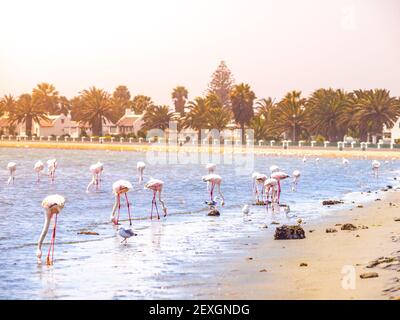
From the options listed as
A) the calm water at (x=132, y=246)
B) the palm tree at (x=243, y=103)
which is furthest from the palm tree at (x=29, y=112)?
the calm water at (x=132, y=246)

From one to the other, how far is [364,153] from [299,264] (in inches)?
3414

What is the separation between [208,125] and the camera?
5610 inches

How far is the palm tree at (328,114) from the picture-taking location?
123 m

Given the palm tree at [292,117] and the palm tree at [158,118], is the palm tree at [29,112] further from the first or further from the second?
the palm tree at [292,117]

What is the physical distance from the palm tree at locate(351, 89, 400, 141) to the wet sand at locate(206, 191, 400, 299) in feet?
317

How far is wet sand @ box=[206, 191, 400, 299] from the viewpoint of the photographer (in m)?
11.8

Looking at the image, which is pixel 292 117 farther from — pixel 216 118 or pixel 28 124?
pixel 28 124

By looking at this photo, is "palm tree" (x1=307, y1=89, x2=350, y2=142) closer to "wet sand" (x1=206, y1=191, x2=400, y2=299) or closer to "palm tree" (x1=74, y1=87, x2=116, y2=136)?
"palm tree" (x1=74, y1=87, x2=116, y2=136)

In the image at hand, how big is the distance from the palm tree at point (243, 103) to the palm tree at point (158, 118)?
15.9 metres

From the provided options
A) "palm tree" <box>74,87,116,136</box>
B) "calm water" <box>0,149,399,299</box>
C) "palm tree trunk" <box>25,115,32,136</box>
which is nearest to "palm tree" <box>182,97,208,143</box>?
"palm tree" <box>74,87,116,136</box>

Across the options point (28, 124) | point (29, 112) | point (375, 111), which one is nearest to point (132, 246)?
point (375, 111)
